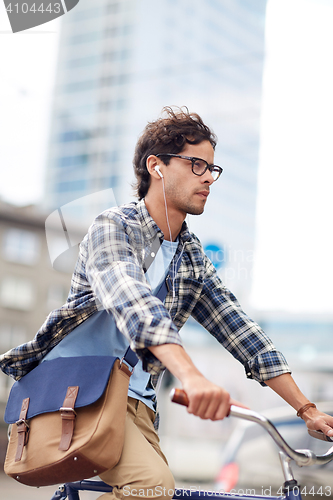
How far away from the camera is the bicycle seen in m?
0.98

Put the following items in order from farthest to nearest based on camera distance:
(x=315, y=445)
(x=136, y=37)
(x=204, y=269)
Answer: (x=136, y=37), (x=315, y=445), (x=204, y=269)

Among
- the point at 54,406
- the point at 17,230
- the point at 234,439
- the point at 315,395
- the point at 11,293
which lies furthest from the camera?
the point at 11,293

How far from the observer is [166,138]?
177 cm

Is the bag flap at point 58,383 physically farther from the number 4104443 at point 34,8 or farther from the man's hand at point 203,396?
the number 4104443 at point 34,8

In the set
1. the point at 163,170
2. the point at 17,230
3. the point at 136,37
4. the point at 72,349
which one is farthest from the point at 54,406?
the point at 136,37

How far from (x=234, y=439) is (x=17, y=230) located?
14753mm

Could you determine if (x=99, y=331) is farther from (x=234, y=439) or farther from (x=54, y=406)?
(x=234, y=439)

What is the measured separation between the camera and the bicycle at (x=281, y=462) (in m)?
0.98

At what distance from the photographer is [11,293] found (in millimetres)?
19703

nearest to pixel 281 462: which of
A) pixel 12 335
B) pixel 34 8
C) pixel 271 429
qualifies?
pixel 271 429

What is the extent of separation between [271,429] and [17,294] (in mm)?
19302

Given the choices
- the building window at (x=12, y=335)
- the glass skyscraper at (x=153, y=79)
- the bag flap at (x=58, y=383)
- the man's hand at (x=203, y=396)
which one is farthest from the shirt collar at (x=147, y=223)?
the building window at (x=12, y=335)

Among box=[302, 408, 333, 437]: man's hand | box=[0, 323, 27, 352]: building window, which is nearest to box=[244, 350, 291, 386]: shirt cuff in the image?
box=[302, 408, 333, 437]: man's hand

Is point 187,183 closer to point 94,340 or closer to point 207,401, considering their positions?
point 94,340
